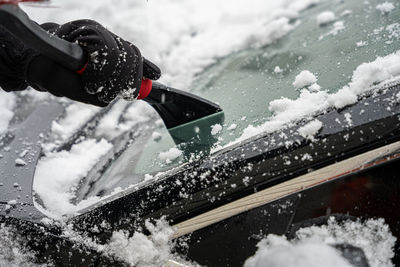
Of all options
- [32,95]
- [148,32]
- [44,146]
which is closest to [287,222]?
[44,146]

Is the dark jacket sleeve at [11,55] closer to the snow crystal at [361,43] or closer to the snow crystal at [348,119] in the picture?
the snow crystal at [348,119]

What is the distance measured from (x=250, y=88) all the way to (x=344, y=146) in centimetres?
85

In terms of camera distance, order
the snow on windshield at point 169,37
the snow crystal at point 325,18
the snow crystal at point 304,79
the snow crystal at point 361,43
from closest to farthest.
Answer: the snow crystal at point 304,79, the snow crystal at point 361,43, the snow on windshield at point 169,37, the snow crystal at point 325,18

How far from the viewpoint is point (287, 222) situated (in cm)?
145

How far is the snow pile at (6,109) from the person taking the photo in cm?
235

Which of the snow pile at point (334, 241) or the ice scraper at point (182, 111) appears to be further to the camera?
the ice scraper at point (182, 111)

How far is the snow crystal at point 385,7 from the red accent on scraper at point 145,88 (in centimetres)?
149

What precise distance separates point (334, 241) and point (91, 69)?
1.14 metres

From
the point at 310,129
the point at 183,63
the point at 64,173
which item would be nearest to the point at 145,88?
the point at 64,173

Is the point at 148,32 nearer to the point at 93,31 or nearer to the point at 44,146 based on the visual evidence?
the point at 44,146

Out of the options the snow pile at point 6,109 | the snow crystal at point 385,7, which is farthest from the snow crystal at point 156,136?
the snow crystal at point 385,7

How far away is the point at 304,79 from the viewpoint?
178cm

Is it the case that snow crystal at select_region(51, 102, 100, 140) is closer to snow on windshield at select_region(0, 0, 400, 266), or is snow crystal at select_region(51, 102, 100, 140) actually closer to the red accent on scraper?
snow on windshield at select_region(0, 0, 400, 266)

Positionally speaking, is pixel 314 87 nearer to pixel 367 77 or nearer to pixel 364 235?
pixel 367 77
